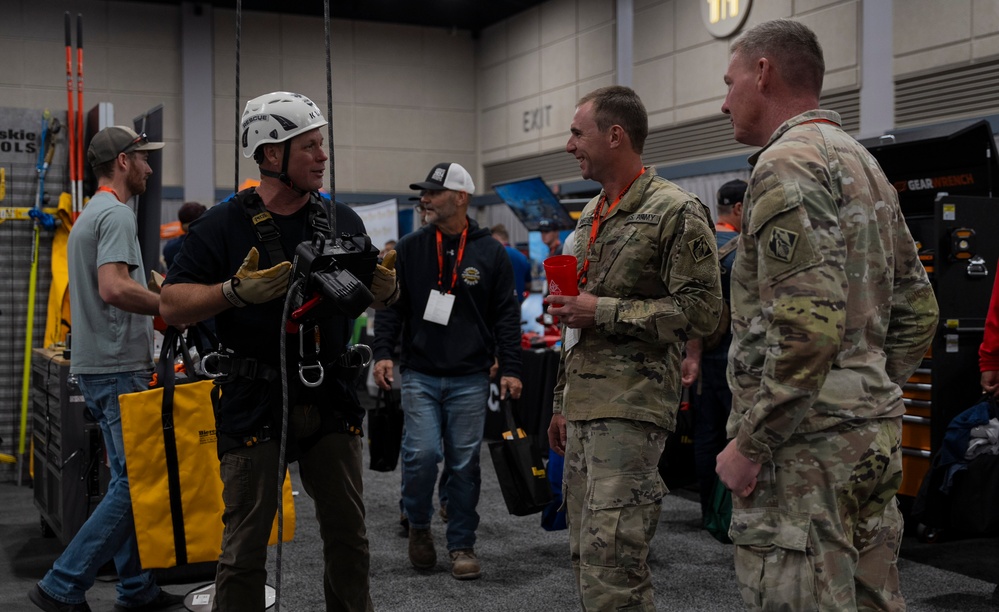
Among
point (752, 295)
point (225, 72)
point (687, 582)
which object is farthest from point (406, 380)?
point (225, 72)

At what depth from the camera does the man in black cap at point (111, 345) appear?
3.28 meters

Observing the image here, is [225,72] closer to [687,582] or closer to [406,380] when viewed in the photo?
[406,380]

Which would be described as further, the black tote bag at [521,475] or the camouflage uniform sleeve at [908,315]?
the black tote bag at [521,475]

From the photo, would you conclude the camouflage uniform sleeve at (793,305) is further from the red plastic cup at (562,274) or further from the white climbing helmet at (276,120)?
the white climbing helmet at (276,120)

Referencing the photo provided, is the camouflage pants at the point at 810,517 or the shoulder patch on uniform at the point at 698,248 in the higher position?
the shoulder patch on uniform at the point at 698,248

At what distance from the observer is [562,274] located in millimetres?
2381

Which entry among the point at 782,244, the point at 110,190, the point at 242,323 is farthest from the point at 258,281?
the point at 110,190

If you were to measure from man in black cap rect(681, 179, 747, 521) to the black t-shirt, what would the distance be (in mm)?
2372

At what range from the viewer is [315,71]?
1407 centimetres

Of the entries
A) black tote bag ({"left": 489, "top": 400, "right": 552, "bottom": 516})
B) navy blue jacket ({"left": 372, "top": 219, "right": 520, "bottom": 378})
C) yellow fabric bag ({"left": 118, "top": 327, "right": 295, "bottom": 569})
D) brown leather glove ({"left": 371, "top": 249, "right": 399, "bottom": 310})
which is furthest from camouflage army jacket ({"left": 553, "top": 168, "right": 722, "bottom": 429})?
navy blue jacket ({"left": 372, "top": 219, "right": 520, "bottom": 378})

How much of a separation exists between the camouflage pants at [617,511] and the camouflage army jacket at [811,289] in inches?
22.7

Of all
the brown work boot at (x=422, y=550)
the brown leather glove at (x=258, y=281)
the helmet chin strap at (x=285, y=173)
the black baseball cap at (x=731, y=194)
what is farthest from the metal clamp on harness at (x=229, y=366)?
the black baseball cap at (x=731, y=194)

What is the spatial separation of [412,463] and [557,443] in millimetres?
1414

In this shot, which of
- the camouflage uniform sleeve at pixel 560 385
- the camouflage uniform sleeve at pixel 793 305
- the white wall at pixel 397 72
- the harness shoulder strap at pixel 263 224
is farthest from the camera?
the white wall at pixel 397 72
